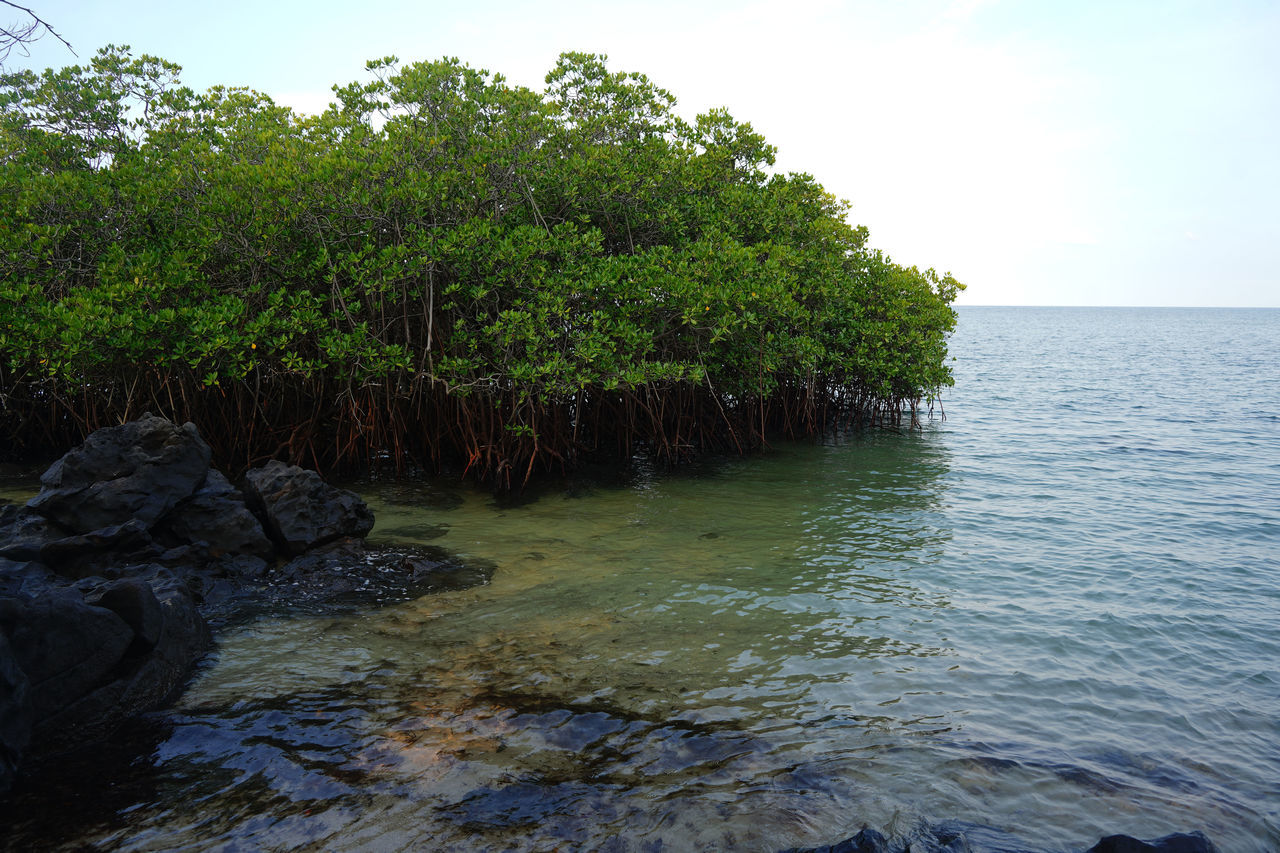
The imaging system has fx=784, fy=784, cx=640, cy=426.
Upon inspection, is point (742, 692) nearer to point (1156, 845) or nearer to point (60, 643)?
point (1156, 845)

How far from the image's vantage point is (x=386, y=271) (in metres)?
10.5

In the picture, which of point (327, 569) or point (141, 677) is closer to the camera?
point (141, 677)

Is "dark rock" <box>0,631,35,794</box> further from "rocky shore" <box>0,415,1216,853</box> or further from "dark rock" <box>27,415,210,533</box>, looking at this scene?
"dark rock" <box>27,415,210,533</box>

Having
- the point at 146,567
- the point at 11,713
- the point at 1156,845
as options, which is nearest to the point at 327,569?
the point at 146,567

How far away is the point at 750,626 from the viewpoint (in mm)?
6816

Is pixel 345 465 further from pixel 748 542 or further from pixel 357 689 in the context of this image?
pixel 357 689

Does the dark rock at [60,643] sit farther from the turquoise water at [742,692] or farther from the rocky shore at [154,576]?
the turquoise water at [742,692]

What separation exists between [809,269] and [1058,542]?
7.79 m

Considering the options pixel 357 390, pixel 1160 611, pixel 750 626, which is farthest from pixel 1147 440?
pixel 357 390

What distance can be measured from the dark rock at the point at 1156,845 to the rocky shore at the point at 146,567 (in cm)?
545

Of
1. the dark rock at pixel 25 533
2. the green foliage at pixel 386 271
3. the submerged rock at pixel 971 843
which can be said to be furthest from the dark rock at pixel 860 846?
the green foliage at pixel 386 271

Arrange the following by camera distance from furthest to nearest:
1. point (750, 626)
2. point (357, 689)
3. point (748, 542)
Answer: point (748, 542) → point (750, 626) → point (357, 689)

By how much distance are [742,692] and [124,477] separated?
19.8 ft

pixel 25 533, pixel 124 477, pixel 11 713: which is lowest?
pixel 11 713
